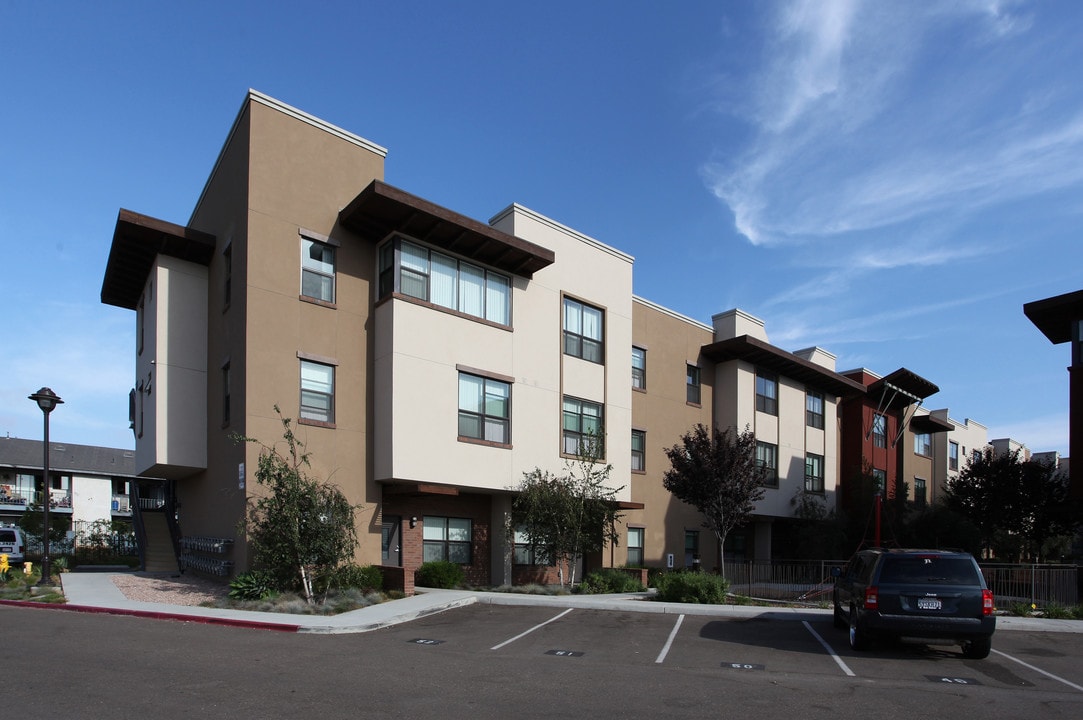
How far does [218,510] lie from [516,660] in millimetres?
12808

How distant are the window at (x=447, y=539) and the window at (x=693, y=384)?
12222 mm

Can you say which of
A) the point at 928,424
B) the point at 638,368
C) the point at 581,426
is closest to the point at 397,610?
the point at 581,426

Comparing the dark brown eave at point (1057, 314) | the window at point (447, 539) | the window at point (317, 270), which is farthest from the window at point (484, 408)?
the dark brown eave at point (1057, 314)

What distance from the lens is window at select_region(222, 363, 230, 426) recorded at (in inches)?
902

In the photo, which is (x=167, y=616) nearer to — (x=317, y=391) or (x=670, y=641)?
(x=317, y=391)

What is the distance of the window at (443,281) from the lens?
23.5 meters

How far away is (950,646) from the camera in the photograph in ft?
50.8

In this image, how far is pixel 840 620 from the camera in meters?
17.3

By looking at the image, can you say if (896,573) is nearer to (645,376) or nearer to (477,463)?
(477,463)

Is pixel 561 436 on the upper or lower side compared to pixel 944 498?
upper

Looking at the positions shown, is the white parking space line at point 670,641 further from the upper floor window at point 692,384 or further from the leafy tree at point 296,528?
the upper floor window at point 692,384

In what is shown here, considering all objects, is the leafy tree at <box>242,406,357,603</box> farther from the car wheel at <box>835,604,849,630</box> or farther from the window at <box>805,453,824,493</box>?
the window at <box>805,453,824,493</box>

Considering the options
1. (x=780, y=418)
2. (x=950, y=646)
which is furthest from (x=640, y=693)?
(x=780, y=418)

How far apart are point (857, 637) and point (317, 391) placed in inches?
557
